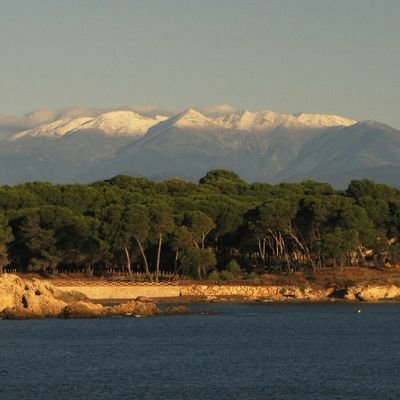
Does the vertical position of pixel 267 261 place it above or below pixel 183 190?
below

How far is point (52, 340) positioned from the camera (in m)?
77.2

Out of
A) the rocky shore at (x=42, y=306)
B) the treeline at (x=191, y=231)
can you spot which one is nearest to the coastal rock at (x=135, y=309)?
the rocky shore at (x=42, y=306)

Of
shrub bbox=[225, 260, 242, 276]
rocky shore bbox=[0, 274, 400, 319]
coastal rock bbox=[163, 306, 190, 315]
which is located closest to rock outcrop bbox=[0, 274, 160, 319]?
rocky shore bbox=[0, 274, 400, 319]

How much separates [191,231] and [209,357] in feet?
157

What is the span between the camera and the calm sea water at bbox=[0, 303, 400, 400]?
55.4 m

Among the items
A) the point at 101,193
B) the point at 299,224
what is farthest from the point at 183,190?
the point at 299,224

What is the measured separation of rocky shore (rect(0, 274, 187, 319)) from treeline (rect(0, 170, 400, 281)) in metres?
17.1

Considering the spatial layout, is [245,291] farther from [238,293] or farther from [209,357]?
[209,357]

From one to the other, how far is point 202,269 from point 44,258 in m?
14.8

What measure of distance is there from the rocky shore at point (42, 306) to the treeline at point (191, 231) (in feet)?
56.2

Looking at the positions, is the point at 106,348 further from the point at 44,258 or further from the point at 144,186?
the point at 144,186

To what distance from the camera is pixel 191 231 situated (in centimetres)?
11538

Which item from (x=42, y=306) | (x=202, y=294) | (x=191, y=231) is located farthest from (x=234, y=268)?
(x=42, y=306)

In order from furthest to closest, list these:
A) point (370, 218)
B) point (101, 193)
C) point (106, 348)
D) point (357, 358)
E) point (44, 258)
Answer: point (101, 193)
point (370, 218)
point (44, 258)
point (106, 348)
point (357, 358)
